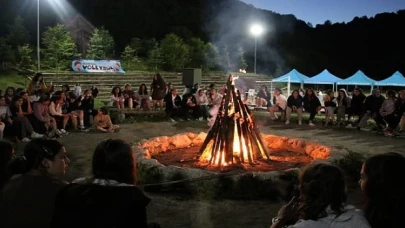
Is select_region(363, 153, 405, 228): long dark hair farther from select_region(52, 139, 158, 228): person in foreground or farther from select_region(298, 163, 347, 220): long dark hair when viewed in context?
select_region(52, 139, 158, 228): person in foreground

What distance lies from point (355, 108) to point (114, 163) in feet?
45.3

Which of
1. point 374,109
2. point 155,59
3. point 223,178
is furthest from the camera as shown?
point 155,59

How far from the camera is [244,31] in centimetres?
6091

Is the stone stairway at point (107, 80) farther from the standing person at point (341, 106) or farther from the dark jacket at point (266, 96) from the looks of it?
the standing person at point (341, 106)

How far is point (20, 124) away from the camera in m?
11.2

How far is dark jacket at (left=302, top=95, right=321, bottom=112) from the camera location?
15297 millimetres

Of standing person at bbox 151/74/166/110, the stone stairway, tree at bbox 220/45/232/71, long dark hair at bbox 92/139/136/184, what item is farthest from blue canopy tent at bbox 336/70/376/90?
long dark hair at bbox 92/139/136/184

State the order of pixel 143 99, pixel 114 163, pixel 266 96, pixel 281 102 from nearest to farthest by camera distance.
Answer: pixel 114 163 → pixel 281 102 → pixel 143 99 → pixel 266 96

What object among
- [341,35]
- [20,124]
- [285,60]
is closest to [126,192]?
[20,124]

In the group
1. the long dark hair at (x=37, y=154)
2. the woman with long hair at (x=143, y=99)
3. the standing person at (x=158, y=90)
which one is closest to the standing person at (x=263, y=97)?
the standing person at (x=158, y=90)

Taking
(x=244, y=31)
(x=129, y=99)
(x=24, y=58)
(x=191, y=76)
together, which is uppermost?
(x=244, y=31)

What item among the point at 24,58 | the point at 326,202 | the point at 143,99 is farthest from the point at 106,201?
the point at 24,58

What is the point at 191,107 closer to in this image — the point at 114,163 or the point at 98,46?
the point at 114,163

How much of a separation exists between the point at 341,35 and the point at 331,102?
49378mm
